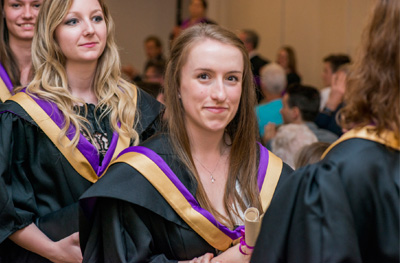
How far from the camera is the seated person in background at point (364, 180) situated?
6.54 feet

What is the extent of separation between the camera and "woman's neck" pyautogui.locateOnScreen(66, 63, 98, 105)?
3.38m

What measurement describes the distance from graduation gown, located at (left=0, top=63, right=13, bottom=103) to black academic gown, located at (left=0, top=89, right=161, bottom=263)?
276 mm

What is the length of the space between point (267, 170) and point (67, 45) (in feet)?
3.80

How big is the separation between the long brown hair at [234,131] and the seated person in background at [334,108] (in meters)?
2.66

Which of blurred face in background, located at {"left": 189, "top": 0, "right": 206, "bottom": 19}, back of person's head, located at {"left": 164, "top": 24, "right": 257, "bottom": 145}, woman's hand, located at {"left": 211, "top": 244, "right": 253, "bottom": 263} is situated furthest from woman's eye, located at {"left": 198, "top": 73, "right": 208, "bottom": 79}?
blurred face in background, located at {"left": 189, "top": 0, "right": 206, "bottom": 19}

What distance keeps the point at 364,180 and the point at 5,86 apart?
2197mm

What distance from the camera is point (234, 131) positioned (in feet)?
9.89

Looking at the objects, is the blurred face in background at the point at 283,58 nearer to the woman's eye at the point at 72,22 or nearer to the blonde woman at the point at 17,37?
the blonde woman at the point at 17,37

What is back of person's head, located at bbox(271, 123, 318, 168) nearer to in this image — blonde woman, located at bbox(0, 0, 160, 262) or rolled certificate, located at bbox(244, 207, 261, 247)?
blonde woman, located at bbox(0, 0, 160, 262)

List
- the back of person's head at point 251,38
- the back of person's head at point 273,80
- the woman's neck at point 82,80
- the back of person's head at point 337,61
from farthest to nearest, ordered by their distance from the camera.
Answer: the back of person's head at point 251,38 < the back of person's head at point 337,61 < the back of person's head at point 273,80 < the woman's neck at point 82,80

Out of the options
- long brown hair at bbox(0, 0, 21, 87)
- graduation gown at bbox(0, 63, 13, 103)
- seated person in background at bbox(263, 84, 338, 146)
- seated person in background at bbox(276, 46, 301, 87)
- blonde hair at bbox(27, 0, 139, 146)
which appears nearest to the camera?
blonde hair at bbox(27, 0, 139, 146)

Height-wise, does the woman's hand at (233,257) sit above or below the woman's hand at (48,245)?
above

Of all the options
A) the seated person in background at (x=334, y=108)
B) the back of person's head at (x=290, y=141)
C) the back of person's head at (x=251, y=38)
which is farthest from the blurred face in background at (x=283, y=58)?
the back of person's head at (x=290, y=141)

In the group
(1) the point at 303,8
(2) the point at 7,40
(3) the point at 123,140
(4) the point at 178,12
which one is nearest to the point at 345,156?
(3) the point at 123,140
